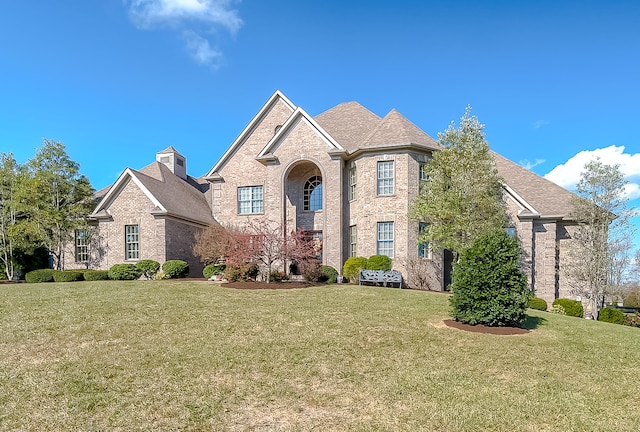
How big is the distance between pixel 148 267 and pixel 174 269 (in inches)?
69.7

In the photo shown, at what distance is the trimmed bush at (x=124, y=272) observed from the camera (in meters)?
22.4

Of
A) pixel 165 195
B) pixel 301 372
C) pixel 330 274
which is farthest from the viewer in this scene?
pixel 165 195

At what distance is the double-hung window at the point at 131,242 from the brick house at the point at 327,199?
0.06m

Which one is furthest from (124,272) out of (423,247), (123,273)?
(423,247)

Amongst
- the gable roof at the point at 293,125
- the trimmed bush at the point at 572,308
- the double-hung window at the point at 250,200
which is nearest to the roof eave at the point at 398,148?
the gable roof at the point at 293,125

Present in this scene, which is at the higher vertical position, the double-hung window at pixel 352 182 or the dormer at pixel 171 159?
the dormer at pixel 171 159

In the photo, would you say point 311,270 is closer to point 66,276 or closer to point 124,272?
point 124,272

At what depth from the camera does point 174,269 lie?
21969 millimetres

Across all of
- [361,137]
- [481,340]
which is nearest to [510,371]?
[481,340]

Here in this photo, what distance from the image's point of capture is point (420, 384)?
22.4 feet

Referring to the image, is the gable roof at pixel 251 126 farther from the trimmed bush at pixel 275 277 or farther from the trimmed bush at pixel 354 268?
the trimmed bush at pixel 354 268

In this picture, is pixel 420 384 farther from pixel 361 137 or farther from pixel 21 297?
pixel 361 137

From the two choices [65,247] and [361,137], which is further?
[65,247]

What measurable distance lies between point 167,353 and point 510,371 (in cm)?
697
